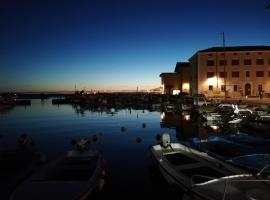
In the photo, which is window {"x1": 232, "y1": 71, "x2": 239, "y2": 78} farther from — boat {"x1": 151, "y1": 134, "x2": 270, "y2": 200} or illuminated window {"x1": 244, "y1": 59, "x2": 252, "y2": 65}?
boat {"x1": 151, "y1": 134, "x2": 270, "y2": 200}

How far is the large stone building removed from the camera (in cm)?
5750

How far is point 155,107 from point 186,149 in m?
44.2

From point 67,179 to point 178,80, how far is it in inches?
2861

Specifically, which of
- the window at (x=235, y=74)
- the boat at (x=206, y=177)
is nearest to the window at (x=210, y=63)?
the window at (x=235, y=74)

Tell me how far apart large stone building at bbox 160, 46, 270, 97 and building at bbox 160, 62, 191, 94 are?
14.3 meters

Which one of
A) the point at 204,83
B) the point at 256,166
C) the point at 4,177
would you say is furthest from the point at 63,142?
the point at 204,83

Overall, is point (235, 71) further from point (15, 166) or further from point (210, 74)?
point (15, 166)

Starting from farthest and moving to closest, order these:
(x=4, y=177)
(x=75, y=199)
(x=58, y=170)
→ (x=4, y=177), (x=58, y=170), (x=75, y=199)

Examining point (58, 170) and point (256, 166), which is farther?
point (58, 170)

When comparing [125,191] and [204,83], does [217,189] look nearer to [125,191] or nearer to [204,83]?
[125,191]

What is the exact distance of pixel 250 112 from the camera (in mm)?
30422

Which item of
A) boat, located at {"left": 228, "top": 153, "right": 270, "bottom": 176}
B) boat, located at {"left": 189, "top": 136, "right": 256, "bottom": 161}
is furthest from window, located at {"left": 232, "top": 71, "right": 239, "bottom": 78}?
boat, located at {"left": 228, "top": 153, "right": 270, "bottom": 176}

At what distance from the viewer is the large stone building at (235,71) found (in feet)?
189

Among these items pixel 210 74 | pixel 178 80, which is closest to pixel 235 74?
pixel 210 74
